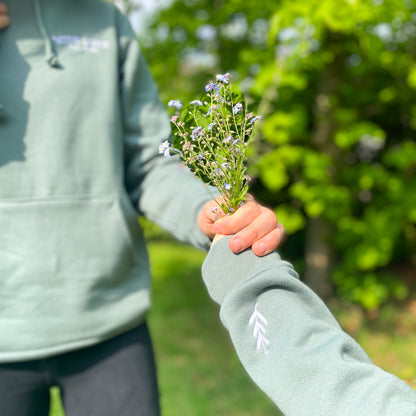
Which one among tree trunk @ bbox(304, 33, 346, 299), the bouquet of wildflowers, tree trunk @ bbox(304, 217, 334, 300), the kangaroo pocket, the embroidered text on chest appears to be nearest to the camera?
the bouquet of wildflowers

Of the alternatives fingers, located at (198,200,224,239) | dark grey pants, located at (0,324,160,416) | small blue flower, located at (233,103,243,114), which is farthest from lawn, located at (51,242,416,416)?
small blue flower, located at (233,103,243,114)

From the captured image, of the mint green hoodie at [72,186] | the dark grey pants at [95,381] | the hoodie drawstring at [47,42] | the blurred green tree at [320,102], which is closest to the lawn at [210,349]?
the blurred green tree at [320,102]

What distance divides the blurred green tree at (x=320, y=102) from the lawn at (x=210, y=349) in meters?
0.37

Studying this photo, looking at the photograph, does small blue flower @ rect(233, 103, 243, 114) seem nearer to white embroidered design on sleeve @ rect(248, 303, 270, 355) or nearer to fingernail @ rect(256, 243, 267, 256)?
fingernail @ rect(256, 243, 267, 256)

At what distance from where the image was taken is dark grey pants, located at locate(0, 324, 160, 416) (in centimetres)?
157

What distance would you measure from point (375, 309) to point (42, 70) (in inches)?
191

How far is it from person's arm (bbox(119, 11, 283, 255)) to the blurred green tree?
1964 mm

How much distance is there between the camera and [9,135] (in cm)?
159

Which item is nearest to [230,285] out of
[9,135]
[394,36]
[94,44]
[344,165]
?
[9,135]

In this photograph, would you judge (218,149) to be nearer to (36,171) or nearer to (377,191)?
(36,171)

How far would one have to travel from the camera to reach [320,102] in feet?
16.2

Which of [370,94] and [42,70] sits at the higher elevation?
[42,70]

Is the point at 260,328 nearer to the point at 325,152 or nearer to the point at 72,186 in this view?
the point at 72,186

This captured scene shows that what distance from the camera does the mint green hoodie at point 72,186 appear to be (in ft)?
5.12
